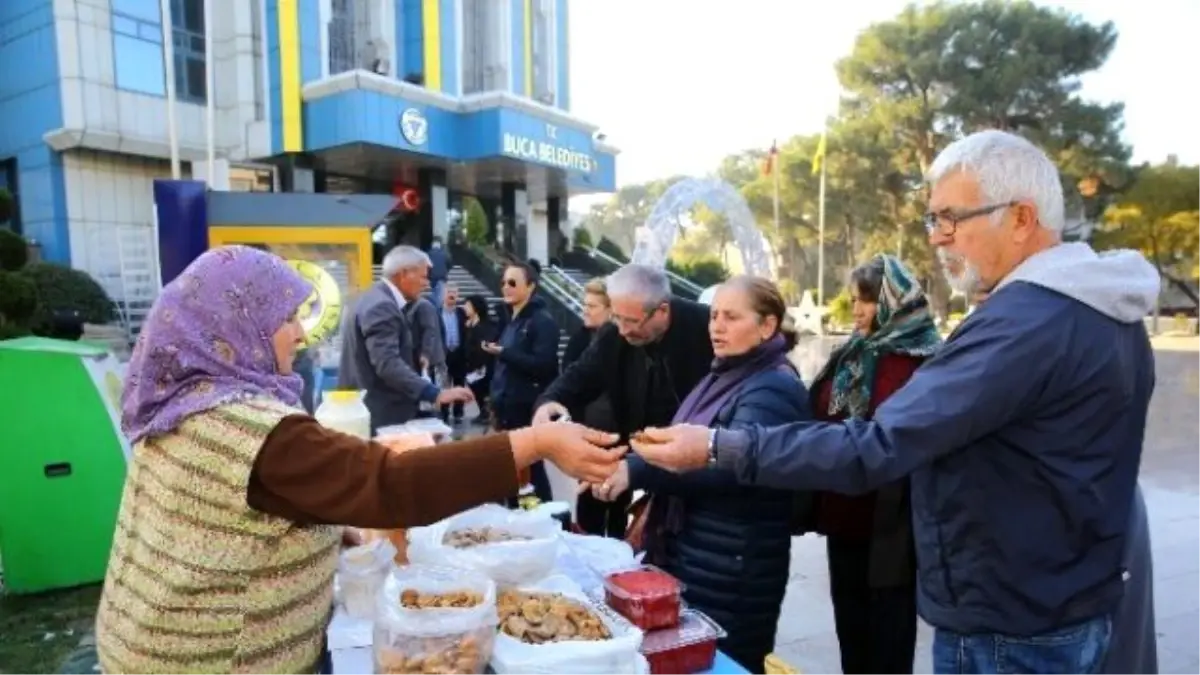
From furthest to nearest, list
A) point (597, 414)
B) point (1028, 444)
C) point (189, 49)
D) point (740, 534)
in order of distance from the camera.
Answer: point (189, 49) < point (597, 414) < point (740, 534) < point (1028, 444)

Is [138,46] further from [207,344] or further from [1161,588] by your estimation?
[1161,588]

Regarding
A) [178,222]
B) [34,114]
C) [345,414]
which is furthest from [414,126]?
[345,414]

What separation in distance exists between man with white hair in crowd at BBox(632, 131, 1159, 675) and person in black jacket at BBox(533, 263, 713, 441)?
5.07 ft

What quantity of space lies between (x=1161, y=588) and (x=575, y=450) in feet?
14.2

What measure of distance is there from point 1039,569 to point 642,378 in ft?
6.56

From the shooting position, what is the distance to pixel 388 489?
4.50 feet

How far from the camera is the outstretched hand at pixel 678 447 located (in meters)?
1.75

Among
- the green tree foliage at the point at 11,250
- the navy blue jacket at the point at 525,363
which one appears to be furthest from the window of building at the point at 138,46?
the navy blue jacket at the point at 525,363

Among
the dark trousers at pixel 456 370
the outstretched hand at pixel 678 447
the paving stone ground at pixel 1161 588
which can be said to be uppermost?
the outstretched hand at pixel 678 447

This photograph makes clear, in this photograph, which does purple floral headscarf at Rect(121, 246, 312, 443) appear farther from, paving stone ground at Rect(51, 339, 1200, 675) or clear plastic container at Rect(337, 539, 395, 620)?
paving stone ground at Rect(51, 339, 1200, 675)

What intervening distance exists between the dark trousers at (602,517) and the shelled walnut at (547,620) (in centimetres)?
218

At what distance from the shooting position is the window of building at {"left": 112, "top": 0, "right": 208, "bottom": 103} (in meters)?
14.3

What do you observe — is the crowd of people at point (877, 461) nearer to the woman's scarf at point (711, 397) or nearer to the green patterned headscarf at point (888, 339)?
the woman's scarf at point (711, 397)

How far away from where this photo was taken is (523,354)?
5.05 meters
